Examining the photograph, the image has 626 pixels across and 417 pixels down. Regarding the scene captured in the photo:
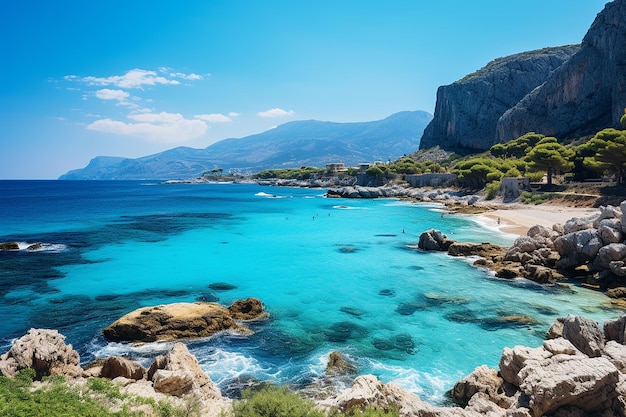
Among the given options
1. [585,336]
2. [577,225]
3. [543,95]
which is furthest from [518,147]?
[585,336]

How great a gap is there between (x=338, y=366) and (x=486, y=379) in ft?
17.3

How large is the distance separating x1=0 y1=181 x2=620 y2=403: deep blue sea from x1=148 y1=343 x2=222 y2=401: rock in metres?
1.53

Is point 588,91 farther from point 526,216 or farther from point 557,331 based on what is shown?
point 557,331

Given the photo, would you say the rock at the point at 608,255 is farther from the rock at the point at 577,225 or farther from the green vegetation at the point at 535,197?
the green vegetation at the point at 535,197

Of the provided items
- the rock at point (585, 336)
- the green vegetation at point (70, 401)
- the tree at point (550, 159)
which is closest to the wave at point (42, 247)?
the green vegetation at point (70, 401)

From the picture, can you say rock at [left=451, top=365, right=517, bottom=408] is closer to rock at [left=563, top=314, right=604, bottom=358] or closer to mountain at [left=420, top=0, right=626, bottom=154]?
rock at [left=563, top=314, right=604, bottom=358]

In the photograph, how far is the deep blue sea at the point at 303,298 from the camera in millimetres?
15672

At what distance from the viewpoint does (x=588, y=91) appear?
10150 cm

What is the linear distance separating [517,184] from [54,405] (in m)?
73.3

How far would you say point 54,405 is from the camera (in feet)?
29.0

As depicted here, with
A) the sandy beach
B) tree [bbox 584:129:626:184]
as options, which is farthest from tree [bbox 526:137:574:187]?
the sandy beach

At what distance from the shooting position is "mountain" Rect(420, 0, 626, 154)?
92.1 m

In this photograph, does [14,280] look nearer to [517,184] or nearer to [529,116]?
[517,184]

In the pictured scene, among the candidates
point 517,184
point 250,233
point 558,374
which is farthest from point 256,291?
point 517,184
